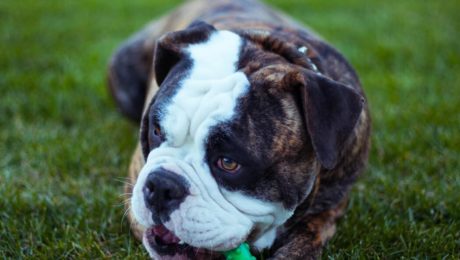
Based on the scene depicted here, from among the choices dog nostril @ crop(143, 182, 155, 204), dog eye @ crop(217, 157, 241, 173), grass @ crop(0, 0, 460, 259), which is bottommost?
grass @ crop(0, 0, 460, 259)

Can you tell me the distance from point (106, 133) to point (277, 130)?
8.12 ft

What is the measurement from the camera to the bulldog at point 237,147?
3.00m

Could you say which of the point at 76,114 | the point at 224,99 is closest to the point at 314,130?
the point at 224,99

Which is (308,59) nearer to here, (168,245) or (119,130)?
(168,245)

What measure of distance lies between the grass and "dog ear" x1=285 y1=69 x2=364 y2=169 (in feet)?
2.12

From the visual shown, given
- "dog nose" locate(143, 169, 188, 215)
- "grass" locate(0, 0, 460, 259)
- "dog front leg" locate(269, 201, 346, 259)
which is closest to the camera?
"dog nose" locate(143, 169, 188, 215)

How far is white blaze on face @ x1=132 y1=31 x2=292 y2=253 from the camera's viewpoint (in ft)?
9.81

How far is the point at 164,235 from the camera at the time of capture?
3.18 metres

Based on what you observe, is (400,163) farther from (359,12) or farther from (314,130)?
(359,12)

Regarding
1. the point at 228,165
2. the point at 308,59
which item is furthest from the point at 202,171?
the point at 308,59

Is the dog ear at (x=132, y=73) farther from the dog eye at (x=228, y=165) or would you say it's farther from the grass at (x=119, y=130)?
the dog eye at (x=228, y=165)

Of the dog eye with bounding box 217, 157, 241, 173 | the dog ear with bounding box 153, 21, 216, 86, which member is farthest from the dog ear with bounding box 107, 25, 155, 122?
the dog eye with bounding box 217, 157, 241, 173

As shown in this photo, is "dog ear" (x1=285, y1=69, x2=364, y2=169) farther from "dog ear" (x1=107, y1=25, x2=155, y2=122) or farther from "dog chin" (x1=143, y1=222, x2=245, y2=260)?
"dog ear" (x1=107, y1=25, x2=155, y2=122)

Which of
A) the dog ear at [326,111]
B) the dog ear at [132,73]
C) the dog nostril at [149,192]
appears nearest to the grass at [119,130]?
the dog ear at [132,73]
